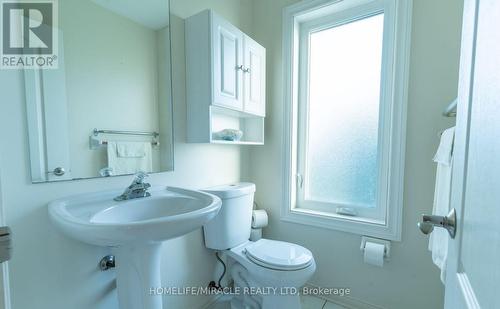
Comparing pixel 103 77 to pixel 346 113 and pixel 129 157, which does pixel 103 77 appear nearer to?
pixel 129 157

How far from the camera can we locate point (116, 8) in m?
1.02

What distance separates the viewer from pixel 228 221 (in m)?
1.40

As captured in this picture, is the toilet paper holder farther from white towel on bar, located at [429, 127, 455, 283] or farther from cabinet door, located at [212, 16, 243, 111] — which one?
cabinet door, located at [212, 16, 243, 111]

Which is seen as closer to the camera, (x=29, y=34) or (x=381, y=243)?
(x=29, y=34)

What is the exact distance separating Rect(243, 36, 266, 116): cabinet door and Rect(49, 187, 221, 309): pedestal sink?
78 cm

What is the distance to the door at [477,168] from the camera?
13.0 inches

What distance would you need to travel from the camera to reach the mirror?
2.70ft

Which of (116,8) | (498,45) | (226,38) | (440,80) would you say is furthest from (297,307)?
(116,8)

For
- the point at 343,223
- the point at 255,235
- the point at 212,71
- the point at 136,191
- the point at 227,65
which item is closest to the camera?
the point at 136,191

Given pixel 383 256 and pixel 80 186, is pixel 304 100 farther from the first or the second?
pixel 80 186

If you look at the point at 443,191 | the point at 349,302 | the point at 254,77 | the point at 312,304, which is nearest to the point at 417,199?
the point at 443,191

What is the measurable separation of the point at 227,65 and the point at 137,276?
115 centimetres

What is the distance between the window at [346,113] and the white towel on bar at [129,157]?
3.29 ft

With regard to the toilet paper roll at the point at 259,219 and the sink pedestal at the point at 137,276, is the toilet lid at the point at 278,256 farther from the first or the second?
the sink pedestal at the point at 137,276
